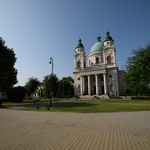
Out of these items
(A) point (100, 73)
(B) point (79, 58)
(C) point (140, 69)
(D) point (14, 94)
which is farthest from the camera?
(B) point (79, 58)

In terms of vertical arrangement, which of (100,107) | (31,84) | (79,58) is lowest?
(100,107)

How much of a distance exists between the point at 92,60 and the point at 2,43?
44498 millimetres

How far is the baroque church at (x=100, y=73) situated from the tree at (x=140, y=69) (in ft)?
63.5

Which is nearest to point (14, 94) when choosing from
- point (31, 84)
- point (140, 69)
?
point (31, 84)

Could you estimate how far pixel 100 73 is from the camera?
159ft

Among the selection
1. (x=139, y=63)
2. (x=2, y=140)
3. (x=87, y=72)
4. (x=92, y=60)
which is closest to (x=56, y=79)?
(x=87, y=72)

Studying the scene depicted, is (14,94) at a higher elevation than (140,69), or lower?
lower

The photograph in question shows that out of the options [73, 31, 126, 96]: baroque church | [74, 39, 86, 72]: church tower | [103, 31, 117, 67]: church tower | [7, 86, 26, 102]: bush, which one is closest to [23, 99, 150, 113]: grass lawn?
[7, 86, 26, 102]: bush

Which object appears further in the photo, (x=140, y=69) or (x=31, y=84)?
(x=31, y=84)

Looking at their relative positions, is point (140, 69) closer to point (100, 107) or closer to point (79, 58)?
point (100, 107)

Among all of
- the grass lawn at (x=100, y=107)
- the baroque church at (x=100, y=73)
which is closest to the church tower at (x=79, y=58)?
the baroque church at (x=100, y=73)

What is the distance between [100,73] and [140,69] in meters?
24.8

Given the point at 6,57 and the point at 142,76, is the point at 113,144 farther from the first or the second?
the point at 6,57

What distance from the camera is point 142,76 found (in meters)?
23.3
